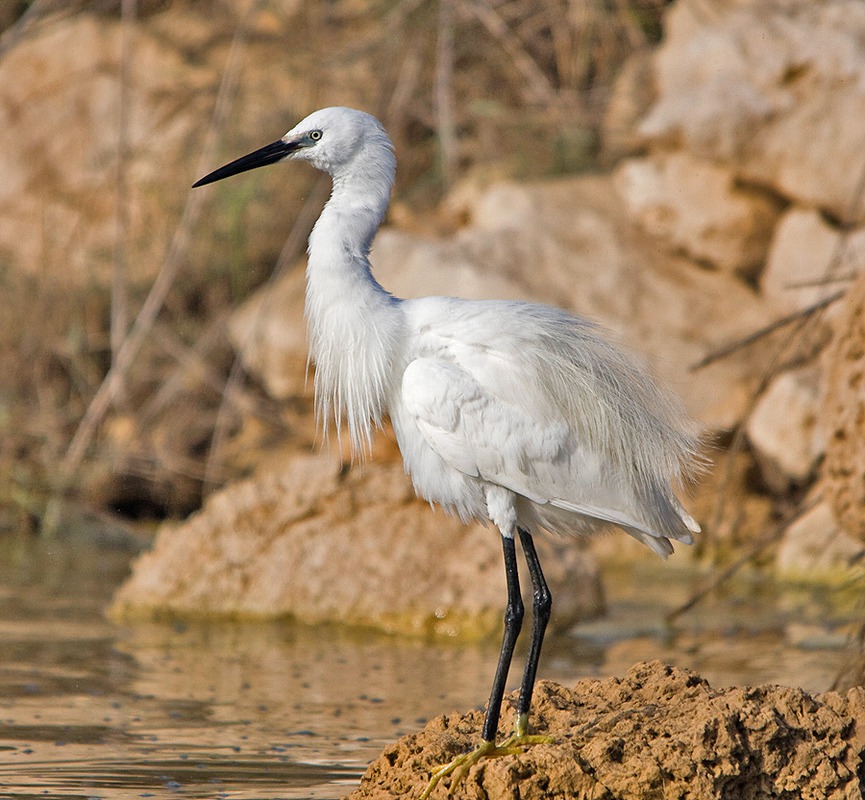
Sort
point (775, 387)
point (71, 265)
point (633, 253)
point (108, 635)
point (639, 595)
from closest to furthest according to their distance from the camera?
1. point (108, 635)
2. point (639, 595)
3. point (775, 387)
4. point (633, 253)
5. point (71, 265)

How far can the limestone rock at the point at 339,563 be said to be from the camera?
23.6 ft

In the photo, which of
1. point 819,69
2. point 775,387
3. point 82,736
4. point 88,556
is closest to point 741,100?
point 819,69

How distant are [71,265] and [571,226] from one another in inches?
176

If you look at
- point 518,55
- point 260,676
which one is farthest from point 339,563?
point 518,55

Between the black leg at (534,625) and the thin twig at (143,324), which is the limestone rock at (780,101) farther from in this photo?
the black leg at (534,625)

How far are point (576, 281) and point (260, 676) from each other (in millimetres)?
4923

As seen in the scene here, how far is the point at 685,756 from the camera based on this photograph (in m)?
3.58

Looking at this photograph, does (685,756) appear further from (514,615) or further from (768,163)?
(768,163)

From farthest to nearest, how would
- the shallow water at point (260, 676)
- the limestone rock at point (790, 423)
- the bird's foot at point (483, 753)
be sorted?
the limestone rock at point (790, 423), the shallow water at point (260, 676), the bird's foot at point (483, 753)

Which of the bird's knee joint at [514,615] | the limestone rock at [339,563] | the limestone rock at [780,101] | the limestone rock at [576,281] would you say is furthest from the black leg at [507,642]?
the limestone rock at [780,101]

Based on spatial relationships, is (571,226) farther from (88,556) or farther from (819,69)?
(88,556)

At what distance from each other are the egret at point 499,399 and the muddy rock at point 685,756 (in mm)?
389

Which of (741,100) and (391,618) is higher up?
(741,100)

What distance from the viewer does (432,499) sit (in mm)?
4574
